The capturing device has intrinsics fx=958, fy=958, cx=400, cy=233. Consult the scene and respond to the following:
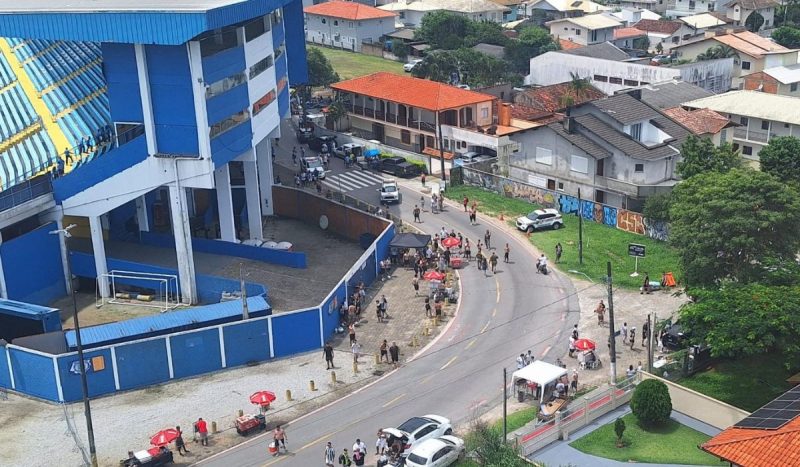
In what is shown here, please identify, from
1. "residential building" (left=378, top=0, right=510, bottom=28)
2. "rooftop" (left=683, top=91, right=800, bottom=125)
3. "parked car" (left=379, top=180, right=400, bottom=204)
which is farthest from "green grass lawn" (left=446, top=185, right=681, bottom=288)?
"residential building" (left=378, top=0, right=510, bottom=28)

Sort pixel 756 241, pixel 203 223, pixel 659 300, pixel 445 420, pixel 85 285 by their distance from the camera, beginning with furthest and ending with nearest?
1. pixel 203 223
2. pixel 85 285
3. pixel 659 300
4. pixel 756 241
5. pixel 445 420

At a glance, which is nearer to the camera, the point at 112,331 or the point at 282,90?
the point at 112,331

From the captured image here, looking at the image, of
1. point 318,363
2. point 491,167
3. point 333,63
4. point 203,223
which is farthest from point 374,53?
point 318,363

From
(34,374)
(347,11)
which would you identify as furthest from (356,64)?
(34,374)

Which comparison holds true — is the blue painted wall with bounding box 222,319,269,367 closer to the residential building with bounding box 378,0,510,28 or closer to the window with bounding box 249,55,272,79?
the window with bounding box 249,55,272,79

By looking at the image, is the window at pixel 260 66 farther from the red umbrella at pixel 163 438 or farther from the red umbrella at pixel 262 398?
the red umbrella at pixel 163 438

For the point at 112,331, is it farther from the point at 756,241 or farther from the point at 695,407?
the point at 756,241

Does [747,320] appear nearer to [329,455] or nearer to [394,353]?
[394,353]
